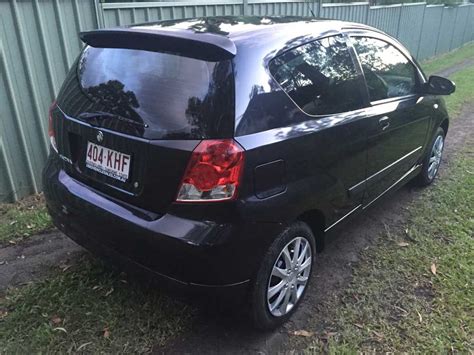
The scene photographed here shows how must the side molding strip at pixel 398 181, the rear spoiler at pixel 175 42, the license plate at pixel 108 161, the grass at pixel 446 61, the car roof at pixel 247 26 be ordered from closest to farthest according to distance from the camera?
1. the rear spoiler at pixel 175 42
2. the license plate at pixel 108 161
3. the car roof at pixel 247 26
4. the side molding strip at pixel 398 181
5. the grass at pixel 446 61

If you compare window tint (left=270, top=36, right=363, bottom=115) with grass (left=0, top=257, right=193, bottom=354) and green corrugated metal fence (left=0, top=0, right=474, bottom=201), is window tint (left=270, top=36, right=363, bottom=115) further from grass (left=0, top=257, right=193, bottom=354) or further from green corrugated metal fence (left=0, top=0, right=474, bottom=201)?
green corrugated metal fence (left=0, top=0, right=474, bottom=201)

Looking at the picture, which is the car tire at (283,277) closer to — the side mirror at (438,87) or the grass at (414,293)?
the grass at (414,293)

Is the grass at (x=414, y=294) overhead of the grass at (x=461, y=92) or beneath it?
overhead

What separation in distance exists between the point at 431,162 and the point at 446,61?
11684mm

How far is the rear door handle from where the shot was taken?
3235 millimetres

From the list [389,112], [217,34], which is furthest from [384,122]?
[217,34]

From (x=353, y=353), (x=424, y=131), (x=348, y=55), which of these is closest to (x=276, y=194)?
(x=353, y=353)

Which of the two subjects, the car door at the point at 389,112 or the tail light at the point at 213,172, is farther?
the car door at the point at 389,112

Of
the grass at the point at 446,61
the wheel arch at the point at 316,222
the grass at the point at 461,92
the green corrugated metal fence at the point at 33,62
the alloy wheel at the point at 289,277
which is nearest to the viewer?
the alloy wheel at the point at 289,277

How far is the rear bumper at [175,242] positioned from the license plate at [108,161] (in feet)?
0.47

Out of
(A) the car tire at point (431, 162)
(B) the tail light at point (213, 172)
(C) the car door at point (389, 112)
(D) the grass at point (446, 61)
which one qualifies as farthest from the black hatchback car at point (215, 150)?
(D) the grass at point (446, 61)

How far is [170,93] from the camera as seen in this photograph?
218 centimetres

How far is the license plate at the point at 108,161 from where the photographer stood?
2264mm

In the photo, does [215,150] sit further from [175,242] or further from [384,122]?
[384,122]
